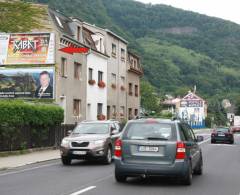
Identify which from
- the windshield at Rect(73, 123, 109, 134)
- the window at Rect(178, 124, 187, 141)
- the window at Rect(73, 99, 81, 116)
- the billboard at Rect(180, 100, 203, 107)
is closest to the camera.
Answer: the window at Rect(178, 124, 187, 141)

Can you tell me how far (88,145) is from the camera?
1748 centimetres

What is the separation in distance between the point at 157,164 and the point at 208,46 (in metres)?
121

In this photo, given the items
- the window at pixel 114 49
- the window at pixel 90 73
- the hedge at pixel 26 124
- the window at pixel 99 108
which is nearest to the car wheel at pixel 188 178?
the hedge at pixel 26 124

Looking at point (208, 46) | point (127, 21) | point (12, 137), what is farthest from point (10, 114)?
point (208, 46)

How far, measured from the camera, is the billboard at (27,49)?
3438 cm

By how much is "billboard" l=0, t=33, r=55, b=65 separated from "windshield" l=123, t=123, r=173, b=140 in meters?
23.1

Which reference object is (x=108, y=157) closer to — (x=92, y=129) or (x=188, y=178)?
(x=92, y=129)

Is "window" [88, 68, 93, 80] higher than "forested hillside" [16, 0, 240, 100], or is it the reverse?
"forested hillside" [16, 0, 240, 100]

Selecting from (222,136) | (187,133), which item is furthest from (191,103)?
(187,133)

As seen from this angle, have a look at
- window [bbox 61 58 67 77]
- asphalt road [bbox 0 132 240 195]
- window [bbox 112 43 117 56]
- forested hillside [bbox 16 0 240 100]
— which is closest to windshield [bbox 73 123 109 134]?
asphalt road [bbox 0 132 240 195]

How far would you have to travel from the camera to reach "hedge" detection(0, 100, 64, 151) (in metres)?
22.2

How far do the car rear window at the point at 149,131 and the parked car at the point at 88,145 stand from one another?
19.2 ft

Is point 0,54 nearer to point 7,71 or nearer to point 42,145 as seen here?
point 7,71

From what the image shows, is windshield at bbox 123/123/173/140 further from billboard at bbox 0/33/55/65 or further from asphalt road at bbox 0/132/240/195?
billboard at bbox 0/33/55/65
